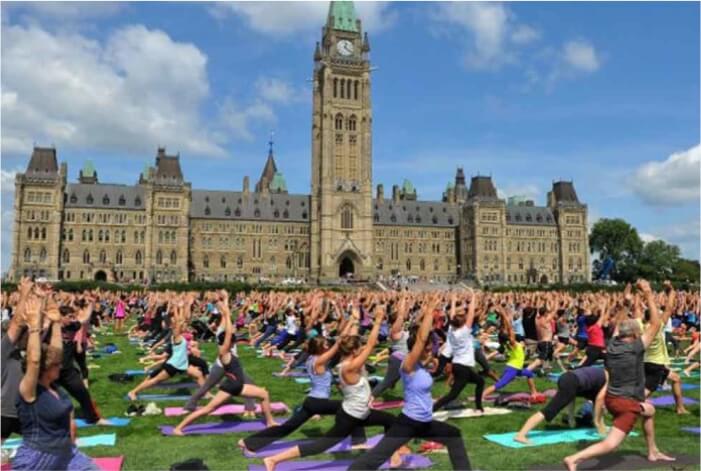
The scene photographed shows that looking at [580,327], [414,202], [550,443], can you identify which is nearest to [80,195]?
[414,202]

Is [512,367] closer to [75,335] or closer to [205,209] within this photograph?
[75,335]

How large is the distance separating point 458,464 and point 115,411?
25.5 feet

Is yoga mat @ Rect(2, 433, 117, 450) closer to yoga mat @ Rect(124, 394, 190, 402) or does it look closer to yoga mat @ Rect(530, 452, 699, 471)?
yoga mat @ Rect(124, 394, 190, 402)

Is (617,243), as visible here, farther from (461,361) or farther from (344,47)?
(461,361)

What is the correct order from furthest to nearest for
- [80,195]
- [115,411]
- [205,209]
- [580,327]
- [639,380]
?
[205,209]
[80,195]
[580,327]
[115,411]
[639,380]

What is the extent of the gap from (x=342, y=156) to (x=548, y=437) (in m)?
95.2

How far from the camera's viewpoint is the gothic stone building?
94938 mm

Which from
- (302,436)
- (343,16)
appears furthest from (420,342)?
(343,16)

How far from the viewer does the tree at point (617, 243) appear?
118062 mm

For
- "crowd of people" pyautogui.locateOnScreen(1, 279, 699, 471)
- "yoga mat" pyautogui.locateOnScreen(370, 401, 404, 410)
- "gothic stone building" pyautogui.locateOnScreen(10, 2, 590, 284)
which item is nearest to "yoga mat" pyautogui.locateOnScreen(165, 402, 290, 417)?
"crowd of people" pyautogui.locateOnScreen(1, 279, 699, 471)

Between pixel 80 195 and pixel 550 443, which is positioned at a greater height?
pixel 80 195

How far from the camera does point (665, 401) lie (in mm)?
13500

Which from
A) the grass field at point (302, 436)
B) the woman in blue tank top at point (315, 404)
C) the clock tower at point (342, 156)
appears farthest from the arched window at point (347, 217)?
the woman in blue tank top at point (315, 404)

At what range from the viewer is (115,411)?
40.8 feet
